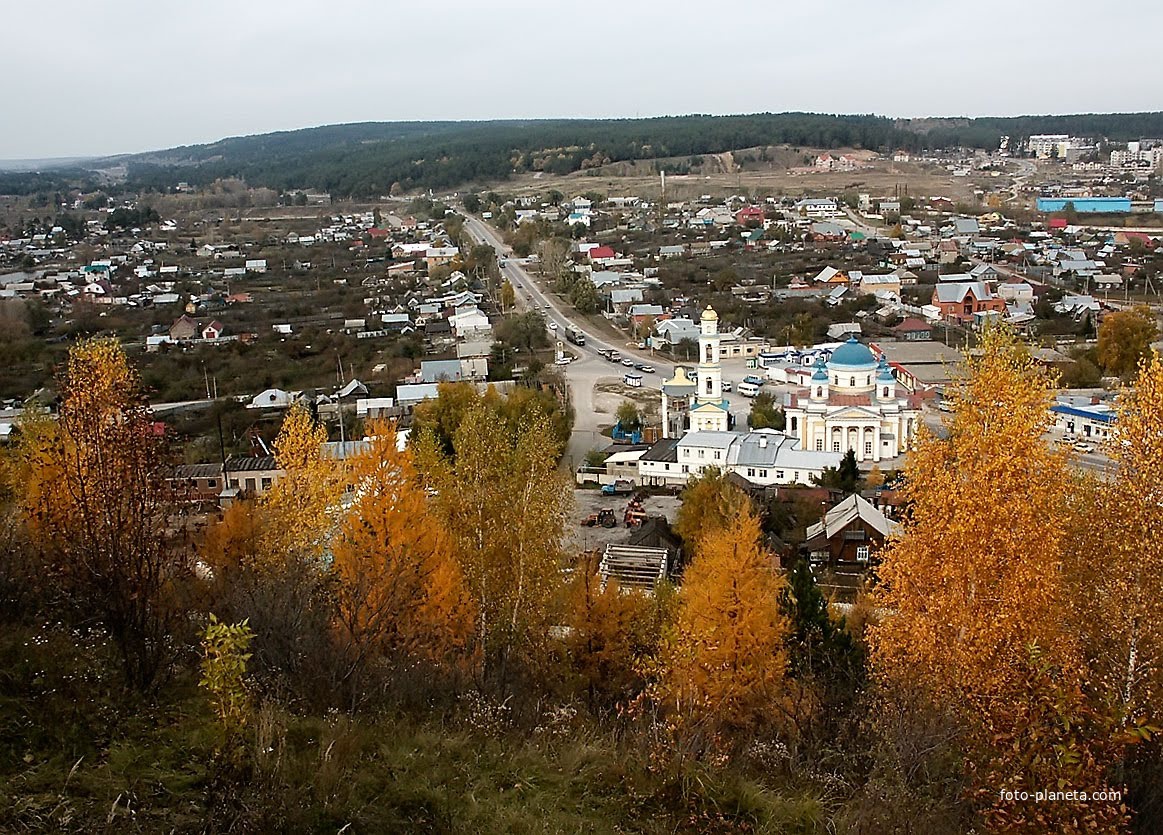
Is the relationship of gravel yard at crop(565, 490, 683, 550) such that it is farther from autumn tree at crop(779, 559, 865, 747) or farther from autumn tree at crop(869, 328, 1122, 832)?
autumn tree at crop(869, 328, 1122, 832)

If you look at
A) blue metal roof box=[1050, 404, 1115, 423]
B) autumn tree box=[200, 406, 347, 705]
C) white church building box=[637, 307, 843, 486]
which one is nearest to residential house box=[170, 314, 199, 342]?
white church building box=[637, 307, 843, 486]

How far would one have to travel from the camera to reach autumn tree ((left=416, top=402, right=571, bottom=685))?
685 cm

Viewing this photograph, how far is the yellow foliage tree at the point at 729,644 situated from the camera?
6.27m

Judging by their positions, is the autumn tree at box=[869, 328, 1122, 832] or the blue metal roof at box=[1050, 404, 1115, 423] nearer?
the autumn tree at box=[869, 328, 1122, 832]

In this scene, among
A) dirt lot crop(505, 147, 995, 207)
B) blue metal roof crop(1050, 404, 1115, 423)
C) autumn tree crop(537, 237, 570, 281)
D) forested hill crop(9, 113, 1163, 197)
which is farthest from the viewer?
forested hill crop(9, 113, 1163, 197)

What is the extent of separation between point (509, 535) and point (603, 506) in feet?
32.8

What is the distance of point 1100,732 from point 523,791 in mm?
2507

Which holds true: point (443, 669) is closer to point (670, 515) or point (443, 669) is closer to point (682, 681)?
point (682, 681)

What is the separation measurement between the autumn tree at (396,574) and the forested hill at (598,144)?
8613 cm

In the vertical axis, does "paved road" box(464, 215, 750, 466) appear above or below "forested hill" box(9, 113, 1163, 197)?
below

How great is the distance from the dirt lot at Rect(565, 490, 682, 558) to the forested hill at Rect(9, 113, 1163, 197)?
76.5 m

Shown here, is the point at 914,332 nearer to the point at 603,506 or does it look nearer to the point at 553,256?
the point at 603,506

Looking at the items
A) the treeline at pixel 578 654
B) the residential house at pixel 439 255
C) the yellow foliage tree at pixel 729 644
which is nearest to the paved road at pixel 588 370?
the residential house at pixel 439 255

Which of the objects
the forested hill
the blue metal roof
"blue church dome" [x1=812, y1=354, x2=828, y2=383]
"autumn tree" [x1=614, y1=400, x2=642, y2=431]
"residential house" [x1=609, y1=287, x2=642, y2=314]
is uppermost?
the forested hill
